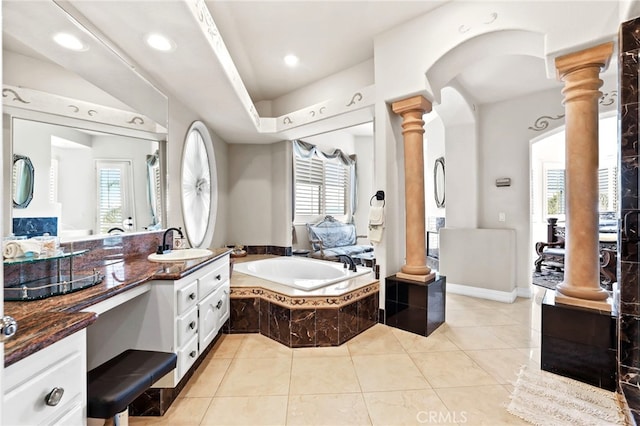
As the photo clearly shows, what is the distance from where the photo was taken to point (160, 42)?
1.95 m

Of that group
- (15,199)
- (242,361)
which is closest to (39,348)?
(15,199)

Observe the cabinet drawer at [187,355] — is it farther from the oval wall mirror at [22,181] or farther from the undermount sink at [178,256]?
the oval wall mirror at [22,181]

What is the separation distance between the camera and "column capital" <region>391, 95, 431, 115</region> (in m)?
2.65

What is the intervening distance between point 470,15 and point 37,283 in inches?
128

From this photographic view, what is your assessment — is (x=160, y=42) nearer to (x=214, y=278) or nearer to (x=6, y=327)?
(x=214, y=278)

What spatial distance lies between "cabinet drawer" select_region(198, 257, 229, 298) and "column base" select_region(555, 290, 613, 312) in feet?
8.04

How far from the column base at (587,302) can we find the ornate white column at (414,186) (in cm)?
95

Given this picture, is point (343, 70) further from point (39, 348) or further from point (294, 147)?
point (39, 348)

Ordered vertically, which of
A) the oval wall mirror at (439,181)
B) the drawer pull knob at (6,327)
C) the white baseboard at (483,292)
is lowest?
the white baseboard at (483,292)

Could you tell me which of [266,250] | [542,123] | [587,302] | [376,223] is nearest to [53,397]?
[376,223]

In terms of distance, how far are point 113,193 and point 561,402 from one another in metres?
3.15

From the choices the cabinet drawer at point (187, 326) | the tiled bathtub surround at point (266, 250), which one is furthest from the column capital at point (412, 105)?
the tiled bathtub surround at point (266, 250)

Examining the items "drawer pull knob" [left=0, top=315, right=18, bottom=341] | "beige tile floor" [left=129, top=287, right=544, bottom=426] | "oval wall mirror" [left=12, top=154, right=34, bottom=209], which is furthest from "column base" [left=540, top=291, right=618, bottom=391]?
"oval wall mirror" [left=12, top=154, right=34, bottom=209]

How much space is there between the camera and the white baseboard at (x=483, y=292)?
140 inches
